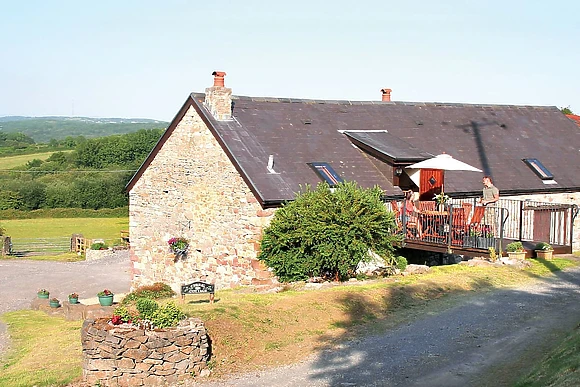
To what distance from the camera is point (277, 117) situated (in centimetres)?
2412

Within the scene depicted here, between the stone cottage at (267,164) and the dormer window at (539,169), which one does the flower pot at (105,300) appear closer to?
the stone cottage at (267,164)

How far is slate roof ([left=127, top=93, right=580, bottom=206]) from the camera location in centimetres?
2138

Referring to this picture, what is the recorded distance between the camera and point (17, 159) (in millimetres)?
109938

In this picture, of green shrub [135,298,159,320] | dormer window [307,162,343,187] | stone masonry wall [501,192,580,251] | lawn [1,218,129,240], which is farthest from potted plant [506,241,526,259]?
lawn [1,218,129,240]

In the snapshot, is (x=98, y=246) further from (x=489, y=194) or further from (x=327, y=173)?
(x=489, y=194)

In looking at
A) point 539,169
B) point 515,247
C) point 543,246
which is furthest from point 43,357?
point 539,169

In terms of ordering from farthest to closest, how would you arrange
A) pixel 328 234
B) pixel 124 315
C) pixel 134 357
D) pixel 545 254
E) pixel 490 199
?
pixel 490 199 < pixel 545 254 < pixel 328 234 < pixel 124 315 < pixel 134 357

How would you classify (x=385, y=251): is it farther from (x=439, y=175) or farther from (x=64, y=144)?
(x=64, y=144)

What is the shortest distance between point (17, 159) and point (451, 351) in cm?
10778

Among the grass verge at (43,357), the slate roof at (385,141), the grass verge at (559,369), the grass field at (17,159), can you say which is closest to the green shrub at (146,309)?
the grass verge at (43,357)

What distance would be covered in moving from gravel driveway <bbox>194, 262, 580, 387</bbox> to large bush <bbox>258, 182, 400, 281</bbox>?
3802 mm

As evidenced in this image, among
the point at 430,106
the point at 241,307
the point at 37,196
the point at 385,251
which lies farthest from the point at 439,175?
the point at 37,196

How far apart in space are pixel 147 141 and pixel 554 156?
2961 inches

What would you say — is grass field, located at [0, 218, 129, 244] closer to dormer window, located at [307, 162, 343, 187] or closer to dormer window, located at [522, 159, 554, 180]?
dormer window, located at [307, 162, 343, 187]
